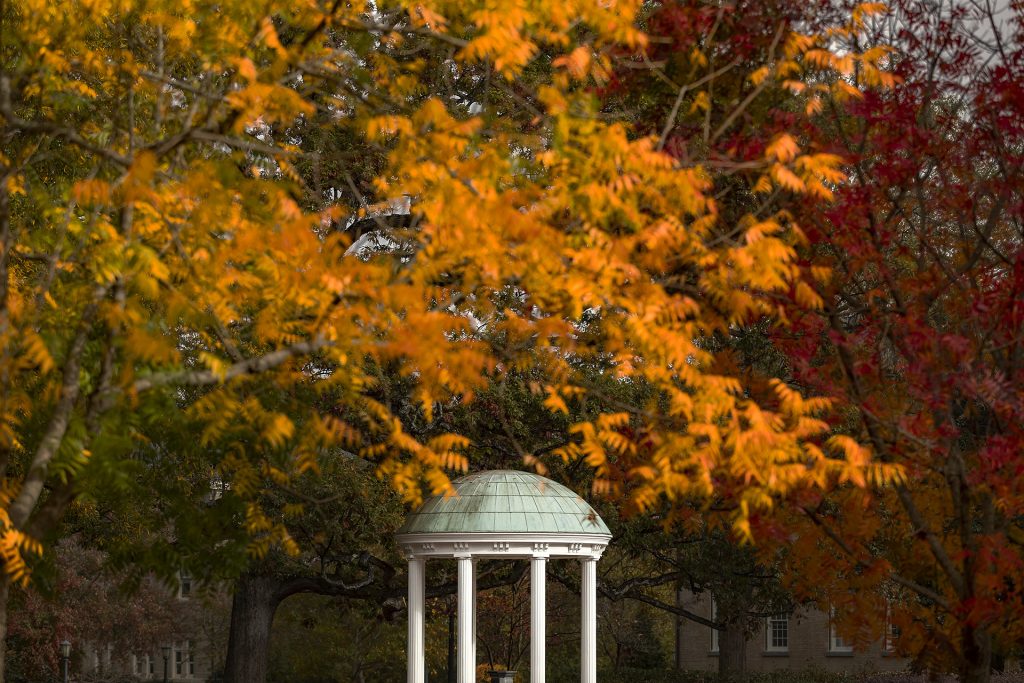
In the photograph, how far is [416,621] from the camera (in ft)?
70.9

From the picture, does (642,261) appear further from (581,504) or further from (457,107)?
(457,107)

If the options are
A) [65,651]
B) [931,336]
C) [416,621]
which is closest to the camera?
[931,336]

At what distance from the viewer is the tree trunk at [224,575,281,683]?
2845cm

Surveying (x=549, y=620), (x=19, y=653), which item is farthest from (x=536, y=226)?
(x=19, y=653)

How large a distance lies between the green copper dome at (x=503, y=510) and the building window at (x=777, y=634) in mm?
36595

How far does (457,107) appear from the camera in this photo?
23578mm

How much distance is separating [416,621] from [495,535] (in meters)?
2.05

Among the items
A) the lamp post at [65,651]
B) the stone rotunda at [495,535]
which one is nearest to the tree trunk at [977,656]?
the stone rotunda at [495,535]

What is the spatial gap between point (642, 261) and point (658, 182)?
992 millimetres

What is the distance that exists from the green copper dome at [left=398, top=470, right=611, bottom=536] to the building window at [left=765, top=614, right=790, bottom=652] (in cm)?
3659

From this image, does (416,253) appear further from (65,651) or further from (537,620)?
(65,651)

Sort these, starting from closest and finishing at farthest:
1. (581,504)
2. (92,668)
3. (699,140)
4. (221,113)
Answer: (221,113)
(699,140)
(581,504)
(92,668)

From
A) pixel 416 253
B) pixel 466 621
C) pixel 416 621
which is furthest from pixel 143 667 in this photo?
pixel 416 253

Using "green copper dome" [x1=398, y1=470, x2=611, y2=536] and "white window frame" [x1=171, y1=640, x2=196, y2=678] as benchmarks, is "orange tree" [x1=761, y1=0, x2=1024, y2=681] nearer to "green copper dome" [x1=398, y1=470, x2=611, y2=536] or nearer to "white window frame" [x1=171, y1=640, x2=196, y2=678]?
"green copper dome" [x1=398, y1=470, x2=611, y2=536]
